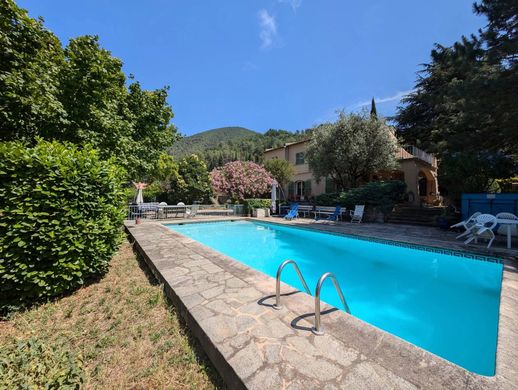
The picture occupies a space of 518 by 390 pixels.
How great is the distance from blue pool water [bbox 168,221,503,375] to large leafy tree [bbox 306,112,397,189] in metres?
7.49

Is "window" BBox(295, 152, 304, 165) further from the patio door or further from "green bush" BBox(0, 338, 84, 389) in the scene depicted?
"green bush" BBox(0, 338, 84, 389)

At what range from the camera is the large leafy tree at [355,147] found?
49.2ft

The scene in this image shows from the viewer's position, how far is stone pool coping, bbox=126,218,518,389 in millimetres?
1816

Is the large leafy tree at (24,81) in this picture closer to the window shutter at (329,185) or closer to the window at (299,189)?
the window shutter at (329,185)

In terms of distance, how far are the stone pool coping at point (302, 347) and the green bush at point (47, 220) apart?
166 centimetres

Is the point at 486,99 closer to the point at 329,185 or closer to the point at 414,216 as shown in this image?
the point at 414,216

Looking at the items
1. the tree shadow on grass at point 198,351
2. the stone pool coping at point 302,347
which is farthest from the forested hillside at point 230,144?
the stone pool coping at point 302,347

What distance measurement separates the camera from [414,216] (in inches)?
527

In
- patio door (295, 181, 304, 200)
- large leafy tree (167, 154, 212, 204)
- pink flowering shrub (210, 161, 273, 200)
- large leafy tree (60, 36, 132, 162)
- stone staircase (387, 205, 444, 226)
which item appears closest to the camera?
large leafy tree (60, 36, 132, 162)

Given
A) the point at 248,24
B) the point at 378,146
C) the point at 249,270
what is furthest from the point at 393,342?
the point at 378,146

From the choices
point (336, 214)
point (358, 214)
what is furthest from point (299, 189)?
point (358, 214)

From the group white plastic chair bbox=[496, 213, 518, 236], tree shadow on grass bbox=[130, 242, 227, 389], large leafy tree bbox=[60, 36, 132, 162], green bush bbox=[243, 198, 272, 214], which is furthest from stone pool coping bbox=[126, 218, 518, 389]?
green bush bbox=[243, 198, 272, 214]

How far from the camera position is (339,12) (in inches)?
371

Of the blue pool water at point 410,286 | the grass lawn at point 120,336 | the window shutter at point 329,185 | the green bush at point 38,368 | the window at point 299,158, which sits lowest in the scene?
the blue pool water at point 410,286
